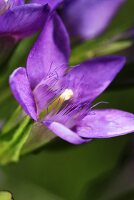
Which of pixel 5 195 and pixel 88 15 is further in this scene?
pixel 88 15

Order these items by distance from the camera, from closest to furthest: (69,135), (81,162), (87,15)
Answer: (69,135) → (87,15) → (81,162)

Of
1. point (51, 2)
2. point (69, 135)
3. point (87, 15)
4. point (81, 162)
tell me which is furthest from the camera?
point (81, 162)

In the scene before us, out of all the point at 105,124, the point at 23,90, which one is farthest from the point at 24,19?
the point at 105,124

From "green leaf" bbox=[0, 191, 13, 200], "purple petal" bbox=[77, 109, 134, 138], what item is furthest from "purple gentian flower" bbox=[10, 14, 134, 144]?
"green leaf" bbox=[0, 191, 13, 200]

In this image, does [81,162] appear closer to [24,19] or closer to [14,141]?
[14,141]

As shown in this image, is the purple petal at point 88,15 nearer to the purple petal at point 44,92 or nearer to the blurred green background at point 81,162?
the blurred green background at point 81,162

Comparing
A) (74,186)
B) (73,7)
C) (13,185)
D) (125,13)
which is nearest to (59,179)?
(74,186)

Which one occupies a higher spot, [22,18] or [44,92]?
[22,18]

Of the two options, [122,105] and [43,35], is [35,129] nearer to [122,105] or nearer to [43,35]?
[43,35]
